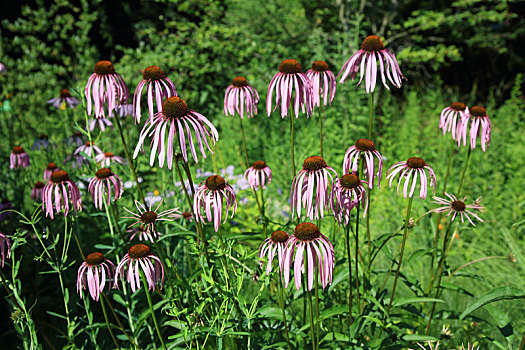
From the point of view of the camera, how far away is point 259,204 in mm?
1923

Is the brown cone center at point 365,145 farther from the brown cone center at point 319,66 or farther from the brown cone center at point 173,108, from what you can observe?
the brown cone center at point 173,108

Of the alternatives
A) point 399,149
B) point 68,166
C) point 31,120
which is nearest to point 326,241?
point 68,166

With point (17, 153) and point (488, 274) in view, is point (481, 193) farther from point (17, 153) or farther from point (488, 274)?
point (17, 153)

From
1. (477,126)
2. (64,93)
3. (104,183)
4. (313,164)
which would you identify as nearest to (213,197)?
(313,164)

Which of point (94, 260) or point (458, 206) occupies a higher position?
point (458, 206)

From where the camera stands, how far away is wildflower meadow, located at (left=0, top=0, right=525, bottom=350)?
1.50m

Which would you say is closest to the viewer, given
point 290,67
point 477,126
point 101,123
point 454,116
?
point 290,67

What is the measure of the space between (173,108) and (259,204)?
77cm

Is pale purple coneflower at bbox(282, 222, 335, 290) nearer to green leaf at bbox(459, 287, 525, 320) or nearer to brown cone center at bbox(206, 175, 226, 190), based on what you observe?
brown cone center at bbox(206, 175, 226, 190)

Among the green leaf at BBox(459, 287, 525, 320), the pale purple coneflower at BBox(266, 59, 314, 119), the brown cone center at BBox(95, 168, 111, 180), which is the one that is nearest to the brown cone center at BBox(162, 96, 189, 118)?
the pale purple coneflower at BBox(266, 59, 314, 119)

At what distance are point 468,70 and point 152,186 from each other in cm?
871

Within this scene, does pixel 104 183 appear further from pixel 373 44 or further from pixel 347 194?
pixel 373 44

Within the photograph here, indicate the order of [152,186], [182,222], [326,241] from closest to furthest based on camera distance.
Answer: [326,241]
[182,222]
[152,186]

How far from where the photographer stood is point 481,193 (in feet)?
13.0
